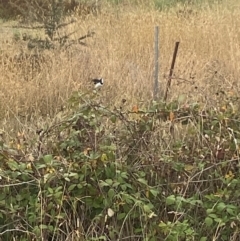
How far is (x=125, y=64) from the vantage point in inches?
259

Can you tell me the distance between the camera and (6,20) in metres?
13.8

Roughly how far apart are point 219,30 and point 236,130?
4687mm

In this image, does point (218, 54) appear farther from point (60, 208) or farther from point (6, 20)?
point (6, 20)

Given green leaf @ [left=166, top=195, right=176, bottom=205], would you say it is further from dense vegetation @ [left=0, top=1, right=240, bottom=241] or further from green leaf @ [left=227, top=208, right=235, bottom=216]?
green leaf @ [left=227, top=208, right=235, bottom=216]

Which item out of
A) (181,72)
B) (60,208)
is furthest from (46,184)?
(181,72)

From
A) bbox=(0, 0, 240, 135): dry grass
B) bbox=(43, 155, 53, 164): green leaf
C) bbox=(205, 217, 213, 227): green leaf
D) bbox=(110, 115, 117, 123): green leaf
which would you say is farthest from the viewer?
bbox=(0, 0, 240, 135): dry grass

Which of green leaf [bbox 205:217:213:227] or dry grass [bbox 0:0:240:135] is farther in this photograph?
dry grass [bbox 0:0:240:135]

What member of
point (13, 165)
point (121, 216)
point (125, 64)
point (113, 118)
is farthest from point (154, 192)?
point (125, 64)

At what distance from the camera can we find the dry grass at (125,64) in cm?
561

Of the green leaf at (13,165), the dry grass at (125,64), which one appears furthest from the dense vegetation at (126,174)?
the dry grass at (125,64)

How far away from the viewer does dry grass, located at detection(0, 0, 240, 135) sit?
561cm

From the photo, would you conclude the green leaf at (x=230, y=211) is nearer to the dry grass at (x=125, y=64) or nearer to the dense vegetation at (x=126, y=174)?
the dense vegetation at (x=126, y=174)

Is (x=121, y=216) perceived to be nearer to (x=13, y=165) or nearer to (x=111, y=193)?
(x=111, y=193)

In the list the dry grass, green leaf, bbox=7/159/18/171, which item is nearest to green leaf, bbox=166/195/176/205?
green leaf, bbox=7/159/18/171
